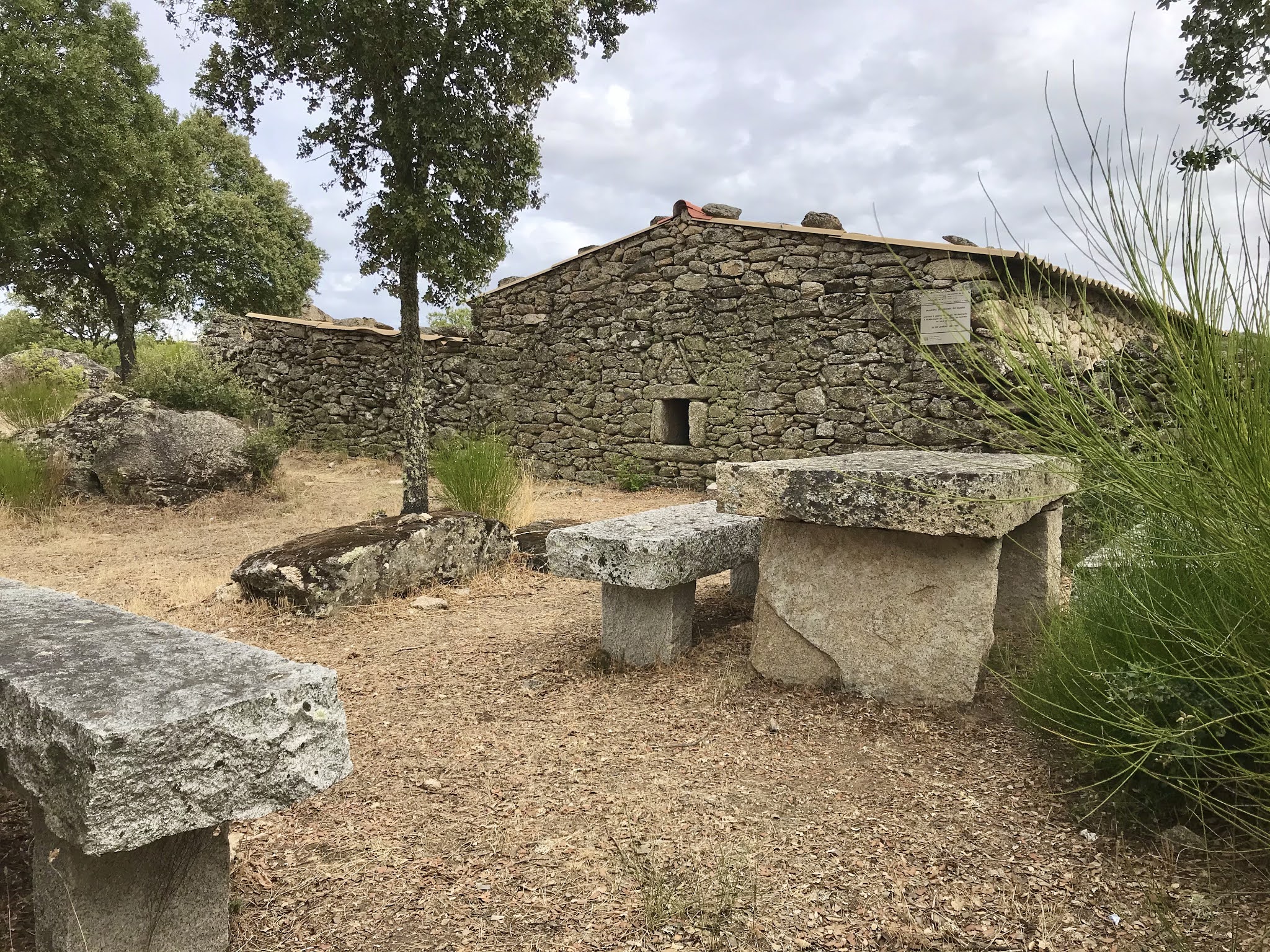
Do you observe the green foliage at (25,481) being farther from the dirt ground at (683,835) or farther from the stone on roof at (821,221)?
the stone on roof at (821,221)

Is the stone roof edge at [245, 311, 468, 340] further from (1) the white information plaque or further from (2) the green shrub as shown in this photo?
(1) the white information plaque

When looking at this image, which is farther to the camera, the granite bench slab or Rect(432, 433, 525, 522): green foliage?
Rect(432, 433, 525, 522): green foliage

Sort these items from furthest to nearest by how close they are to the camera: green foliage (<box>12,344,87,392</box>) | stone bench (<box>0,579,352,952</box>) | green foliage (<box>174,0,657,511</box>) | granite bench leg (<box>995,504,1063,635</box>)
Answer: green foliage (<box>12,344,87,392</box>)
green foliage (<box>174,0,657,511</box>)
granite bench leg (<box>995,504,1063,635</box>)
stone bench (<box>0,579,352,952</box>)

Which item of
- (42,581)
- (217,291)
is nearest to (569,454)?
(42,581)

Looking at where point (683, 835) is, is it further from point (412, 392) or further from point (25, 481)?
point (25, 481)

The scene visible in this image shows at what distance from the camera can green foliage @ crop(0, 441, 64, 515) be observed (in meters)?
7.39

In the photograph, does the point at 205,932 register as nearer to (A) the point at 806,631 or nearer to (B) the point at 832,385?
(A) the point at 806,631

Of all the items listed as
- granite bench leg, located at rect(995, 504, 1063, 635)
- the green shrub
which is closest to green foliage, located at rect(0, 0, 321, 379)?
the green shrub

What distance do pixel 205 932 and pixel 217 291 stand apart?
2030 centimetres

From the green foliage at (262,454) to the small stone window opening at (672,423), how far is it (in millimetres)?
4535

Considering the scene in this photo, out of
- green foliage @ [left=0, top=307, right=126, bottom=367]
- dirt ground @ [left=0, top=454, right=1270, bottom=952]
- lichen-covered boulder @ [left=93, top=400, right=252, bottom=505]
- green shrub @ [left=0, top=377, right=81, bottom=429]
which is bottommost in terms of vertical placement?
dirt ground @ [left=0, top=454, right=1270, bottom=952]

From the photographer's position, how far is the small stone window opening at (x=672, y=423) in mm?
10406

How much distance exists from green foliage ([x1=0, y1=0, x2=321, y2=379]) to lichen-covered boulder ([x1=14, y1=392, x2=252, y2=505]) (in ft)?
10.3

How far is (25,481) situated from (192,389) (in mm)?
2488
